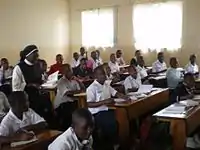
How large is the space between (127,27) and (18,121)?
316 inches

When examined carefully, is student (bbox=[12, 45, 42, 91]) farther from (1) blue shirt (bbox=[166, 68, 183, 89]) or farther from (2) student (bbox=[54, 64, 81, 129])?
(1) blue shirt (bbox=[166, 68, 183, 89])

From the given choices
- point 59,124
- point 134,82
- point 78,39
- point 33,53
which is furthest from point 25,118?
point 78,39

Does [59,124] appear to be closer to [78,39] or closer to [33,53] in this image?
[33,53]

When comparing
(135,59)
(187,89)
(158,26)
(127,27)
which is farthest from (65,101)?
(127,27)

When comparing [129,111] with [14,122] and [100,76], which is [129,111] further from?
[14,122]

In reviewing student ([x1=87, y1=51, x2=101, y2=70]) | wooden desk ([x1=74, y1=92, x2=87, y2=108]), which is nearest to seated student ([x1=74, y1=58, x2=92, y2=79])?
student ([x1=87, y1=51, x2=101, y2=70])

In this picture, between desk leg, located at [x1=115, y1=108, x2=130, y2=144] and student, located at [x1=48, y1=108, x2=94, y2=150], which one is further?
desk leg, located at [x1=115, y1=108, x2=130, y2=144]

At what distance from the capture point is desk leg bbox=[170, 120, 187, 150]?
11.9 feet

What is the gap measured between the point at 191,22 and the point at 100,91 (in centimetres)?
614

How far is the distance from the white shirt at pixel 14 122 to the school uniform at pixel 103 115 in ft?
3.96

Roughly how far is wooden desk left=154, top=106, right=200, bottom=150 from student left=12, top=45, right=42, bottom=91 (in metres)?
1.69

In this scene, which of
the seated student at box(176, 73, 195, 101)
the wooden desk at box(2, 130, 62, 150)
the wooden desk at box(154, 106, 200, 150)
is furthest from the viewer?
the seated student at box(176, 73, 195, 101)

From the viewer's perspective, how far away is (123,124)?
4387 mm

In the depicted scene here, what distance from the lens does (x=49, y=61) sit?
11.0 m
